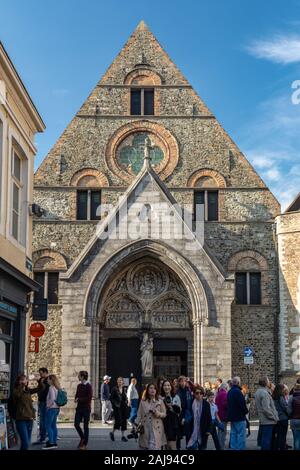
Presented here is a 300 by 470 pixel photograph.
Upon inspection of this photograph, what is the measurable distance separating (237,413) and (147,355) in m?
12.9

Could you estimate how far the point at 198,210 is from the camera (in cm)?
2961

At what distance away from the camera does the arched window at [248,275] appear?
28625 mm

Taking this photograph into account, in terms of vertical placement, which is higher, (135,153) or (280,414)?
(135,153)

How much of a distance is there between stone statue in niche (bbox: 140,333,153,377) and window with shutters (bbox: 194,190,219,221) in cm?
478

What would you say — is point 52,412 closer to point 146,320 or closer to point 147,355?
point 147,355

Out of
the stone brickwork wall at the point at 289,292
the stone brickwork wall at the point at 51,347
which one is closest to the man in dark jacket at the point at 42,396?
the stone brickwork wall at the point at 51,347

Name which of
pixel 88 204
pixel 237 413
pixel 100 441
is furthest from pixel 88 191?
pixel 237 413

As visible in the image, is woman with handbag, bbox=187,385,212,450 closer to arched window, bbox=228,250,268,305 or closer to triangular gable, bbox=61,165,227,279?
triangular gable, bbox=61,165,227,279

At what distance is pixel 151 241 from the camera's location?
27.1 m

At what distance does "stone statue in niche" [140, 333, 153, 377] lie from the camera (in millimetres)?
26969

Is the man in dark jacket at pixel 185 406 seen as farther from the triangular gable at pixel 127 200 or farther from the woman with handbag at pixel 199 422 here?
the triangular gable at pixel 127 200

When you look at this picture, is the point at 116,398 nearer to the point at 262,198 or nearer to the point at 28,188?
the point at 28,188

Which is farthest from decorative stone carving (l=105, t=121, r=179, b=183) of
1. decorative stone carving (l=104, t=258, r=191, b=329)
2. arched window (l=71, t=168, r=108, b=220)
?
decorative stone carving (l=104, t=258, r=191, b=329)

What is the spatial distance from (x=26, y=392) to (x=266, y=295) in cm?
1548
